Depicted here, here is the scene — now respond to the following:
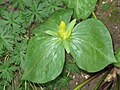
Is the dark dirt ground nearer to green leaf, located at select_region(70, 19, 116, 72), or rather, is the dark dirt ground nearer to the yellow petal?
green leaf, located at select_region(70, 19, 116, 72)

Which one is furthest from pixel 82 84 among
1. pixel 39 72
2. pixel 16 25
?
pixel 16 25

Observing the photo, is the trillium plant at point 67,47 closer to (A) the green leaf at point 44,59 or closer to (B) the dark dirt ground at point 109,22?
(A) the green leaf at point 44,59

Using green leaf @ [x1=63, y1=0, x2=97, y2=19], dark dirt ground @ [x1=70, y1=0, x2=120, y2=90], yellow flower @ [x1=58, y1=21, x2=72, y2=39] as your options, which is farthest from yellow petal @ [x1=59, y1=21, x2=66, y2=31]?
dark dirt ground @ [x1=70, y1=0, x2=120, y2=90]

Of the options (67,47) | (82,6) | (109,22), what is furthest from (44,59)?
(109,22)

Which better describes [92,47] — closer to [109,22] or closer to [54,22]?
[54,22]

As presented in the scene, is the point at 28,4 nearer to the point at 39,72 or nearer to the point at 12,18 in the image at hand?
the point at 12,18

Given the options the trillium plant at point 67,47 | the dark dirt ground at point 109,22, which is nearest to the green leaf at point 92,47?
the trillium plant at point 67,47
